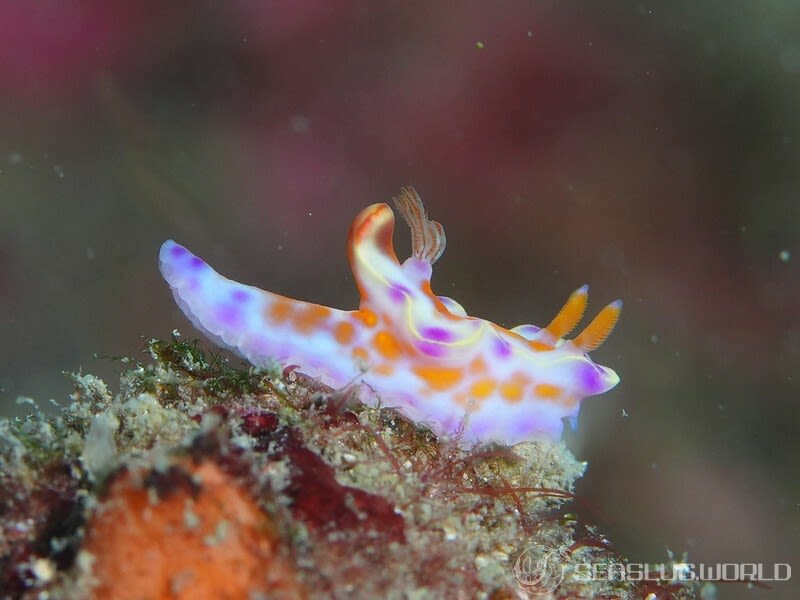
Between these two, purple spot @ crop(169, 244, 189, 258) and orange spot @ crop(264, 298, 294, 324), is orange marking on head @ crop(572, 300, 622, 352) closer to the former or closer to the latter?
orange spot @ crop(264, 298, 294, 324)

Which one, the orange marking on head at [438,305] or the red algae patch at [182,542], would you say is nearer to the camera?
the red algae patch at [182,542]

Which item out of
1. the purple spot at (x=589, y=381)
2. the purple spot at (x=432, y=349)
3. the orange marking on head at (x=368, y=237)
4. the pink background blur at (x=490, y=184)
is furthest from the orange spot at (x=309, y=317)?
the pink background blur at (x=490, y=184)

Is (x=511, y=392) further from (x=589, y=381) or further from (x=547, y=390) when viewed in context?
(x=589, y=381)

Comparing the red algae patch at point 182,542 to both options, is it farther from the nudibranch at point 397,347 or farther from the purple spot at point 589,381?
the purple spot at point 589,381

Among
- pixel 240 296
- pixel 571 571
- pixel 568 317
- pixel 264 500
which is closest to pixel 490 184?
A: pixel 568 317

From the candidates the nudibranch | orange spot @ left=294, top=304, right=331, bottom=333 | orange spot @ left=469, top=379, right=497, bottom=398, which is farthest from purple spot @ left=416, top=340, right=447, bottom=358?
orange spot @ left=294, top=304, right=331, bottom=333
